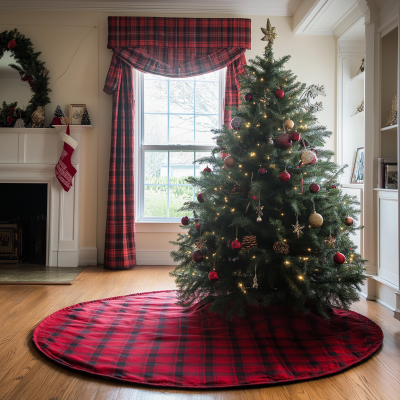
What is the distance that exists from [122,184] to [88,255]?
895 millimetres

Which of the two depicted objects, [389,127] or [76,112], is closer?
[389,127]

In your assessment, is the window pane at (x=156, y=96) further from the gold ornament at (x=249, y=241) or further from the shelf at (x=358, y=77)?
the gold ornament at (x=249, y=241)

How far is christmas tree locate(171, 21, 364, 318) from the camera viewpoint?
2.16 meters

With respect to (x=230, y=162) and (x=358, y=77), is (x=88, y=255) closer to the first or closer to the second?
(x=230, y=162)

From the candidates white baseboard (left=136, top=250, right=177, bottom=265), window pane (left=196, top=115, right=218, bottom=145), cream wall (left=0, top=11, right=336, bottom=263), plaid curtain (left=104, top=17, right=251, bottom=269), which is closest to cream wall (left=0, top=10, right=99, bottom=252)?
cream wall (left=0, top=11, right=336, bottom=263)

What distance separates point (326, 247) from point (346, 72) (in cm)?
263

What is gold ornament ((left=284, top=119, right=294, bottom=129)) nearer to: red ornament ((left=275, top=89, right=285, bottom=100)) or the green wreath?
red ornament ((left=275, top=89, right=285, bottom=100))

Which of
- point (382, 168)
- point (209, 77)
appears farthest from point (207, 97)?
point (382, 168)

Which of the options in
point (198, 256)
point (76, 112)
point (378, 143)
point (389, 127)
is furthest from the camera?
point (76, 112)

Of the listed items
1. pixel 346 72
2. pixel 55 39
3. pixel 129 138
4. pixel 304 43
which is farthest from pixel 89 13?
pixel 346 72

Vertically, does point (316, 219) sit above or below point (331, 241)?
above

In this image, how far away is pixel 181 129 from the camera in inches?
172

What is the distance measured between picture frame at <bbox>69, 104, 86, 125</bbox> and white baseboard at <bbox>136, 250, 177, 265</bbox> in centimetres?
159

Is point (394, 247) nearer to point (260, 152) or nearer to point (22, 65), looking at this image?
point (260, 152)
